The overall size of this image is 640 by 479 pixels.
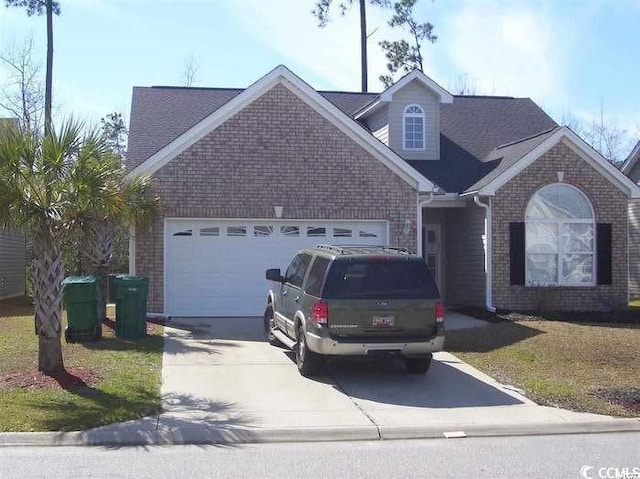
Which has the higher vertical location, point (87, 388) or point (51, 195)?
point (51, 195)

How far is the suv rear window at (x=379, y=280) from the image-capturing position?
979 cm

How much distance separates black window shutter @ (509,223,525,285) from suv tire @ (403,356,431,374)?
7248mm

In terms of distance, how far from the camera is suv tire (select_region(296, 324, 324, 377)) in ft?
33.3

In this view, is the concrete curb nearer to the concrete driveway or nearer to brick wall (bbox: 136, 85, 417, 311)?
the concrete driveway

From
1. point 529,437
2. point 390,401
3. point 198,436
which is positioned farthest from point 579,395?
point 198,436

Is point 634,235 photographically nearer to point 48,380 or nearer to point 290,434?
point 290,434

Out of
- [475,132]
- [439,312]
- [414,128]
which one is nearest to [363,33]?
[475,132]

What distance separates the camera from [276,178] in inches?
645

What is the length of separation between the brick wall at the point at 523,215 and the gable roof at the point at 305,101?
2.21 metres

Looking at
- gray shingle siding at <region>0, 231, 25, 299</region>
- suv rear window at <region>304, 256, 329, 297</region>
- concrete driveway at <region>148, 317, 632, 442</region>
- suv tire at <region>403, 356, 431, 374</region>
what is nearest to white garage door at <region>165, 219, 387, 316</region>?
concrete driveway at <region>148, 317, 632, 442</region>

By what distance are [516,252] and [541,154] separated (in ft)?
7.95

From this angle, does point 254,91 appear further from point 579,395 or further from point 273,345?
point 579,395

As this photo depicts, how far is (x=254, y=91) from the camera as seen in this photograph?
53.4 feet

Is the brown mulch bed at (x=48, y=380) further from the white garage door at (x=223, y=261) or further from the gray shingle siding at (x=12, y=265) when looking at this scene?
the gray shingle siding at (x=12, y=265)
